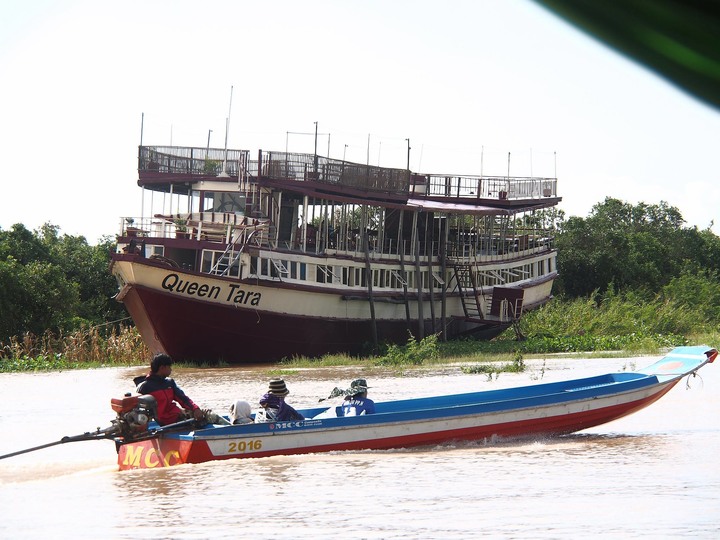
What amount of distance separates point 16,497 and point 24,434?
5.40m

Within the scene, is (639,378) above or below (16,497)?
above

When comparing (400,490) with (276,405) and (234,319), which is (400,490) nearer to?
(276,405)

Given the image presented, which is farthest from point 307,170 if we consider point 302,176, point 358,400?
point 358,400

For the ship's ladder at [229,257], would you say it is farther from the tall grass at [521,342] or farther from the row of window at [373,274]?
the tall grass at [521,342]

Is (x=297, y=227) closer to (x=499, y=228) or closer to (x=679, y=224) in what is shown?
(x=499, y=228)

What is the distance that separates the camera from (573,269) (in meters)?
57.0

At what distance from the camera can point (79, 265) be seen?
153 ft

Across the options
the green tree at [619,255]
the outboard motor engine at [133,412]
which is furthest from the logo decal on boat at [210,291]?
the green tree at [619,255]

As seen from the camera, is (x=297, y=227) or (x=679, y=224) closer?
(x=297, y=227)

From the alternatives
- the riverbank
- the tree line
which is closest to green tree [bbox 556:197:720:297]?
the tree line

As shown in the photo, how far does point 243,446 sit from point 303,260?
20.7 meters

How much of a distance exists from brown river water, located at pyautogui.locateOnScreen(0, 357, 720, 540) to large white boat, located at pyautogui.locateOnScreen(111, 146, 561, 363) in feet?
43.5

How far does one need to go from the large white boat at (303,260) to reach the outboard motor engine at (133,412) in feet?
61.4

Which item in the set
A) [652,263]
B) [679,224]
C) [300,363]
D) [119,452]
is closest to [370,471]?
[119,452]
